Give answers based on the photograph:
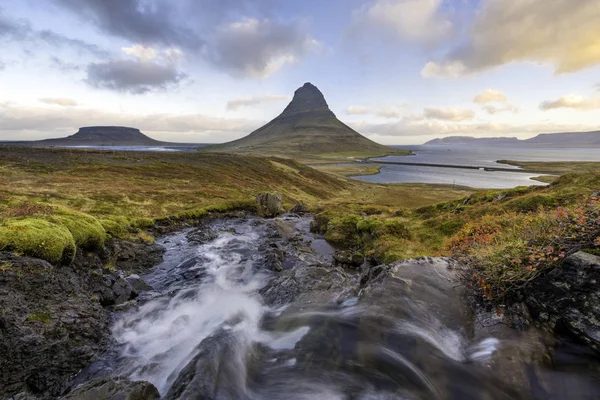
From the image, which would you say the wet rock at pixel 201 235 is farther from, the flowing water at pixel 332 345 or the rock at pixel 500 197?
the rock at pixel 500 197

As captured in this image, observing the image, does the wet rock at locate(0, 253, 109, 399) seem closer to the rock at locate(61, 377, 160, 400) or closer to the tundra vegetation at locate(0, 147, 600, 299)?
the tundra vegetation at locate(0, 147, 600, 299)

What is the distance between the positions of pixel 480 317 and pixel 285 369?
7679mm

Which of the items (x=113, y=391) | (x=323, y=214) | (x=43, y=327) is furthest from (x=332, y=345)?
(x=323, y=214)

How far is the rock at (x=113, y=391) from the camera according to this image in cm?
753

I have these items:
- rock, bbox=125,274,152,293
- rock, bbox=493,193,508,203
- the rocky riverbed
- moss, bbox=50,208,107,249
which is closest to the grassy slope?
moss, bbox=50,208,107,249

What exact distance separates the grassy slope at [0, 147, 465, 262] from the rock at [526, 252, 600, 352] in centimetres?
2050

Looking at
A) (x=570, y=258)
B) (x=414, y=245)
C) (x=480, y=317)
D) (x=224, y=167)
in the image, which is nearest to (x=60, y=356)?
(x=480, y=317)

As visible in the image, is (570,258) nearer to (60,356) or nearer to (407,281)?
(407,281)

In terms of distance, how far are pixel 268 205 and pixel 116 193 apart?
22.3 meters

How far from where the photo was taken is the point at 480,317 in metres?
10.6

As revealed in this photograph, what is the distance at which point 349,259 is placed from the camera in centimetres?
2311

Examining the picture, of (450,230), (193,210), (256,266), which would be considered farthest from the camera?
(193,210)

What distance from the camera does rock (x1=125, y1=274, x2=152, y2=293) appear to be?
16.9 metres

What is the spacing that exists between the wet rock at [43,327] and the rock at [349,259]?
16269 mm
